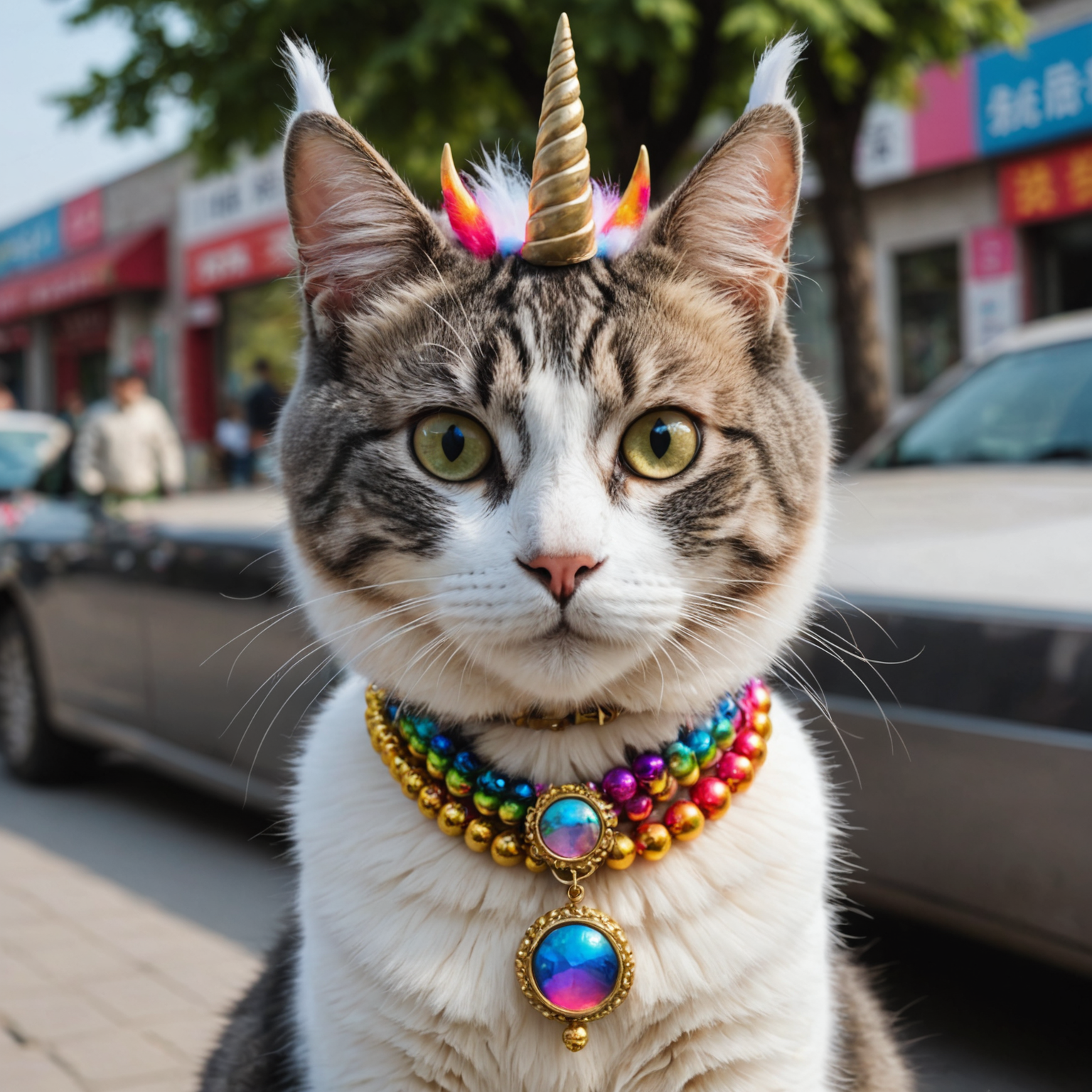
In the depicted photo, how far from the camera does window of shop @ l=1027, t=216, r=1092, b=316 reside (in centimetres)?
1131

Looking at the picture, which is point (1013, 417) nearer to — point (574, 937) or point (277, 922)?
point (277, 922)

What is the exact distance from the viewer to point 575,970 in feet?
4.29

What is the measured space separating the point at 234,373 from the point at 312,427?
21.3 m

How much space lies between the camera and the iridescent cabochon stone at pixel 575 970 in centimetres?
131

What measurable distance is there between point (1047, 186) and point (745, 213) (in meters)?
11.0

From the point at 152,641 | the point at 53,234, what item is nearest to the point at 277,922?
the point at 152,641

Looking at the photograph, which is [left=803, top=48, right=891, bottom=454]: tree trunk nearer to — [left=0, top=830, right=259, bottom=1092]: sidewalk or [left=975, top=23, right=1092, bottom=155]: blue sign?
[left=975, top=23, right=1092, bottom=155]: blue sign

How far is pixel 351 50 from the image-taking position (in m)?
6.50

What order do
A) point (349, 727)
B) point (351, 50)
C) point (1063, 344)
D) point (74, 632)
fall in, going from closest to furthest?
point (349, 727) → point (1063, 344) → point (74, 632) → point (351, 50)

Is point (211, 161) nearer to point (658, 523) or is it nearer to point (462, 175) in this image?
point (462, 175)

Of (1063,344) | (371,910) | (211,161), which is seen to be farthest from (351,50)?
(371,910)

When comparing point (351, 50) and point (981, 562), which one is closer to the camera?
point (981, 562)

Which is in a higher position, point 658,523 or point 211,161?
point 211,161

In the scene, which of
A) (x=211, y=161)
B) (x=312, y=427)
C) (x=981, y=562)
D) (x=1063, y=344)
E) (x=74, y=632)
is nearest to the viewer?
(x=312, y=427)
